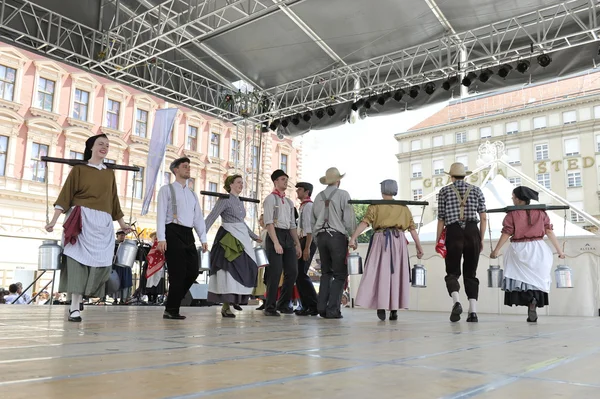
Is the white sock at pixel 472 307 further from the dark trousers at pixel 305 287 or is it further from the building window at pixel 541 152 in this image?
the building window at pixel 541 152

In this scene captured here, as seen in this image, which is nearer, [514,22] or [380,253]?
[380,253]

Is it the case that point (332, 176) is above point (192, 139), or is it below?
below

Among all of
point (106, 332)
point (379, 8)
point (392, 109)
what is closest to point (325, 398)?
point (106, 332)

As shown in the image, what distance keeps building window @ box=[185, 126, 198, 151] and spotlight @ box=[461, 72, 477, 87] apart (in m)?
19.5

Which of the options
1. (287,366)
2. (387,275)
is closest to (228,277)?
(387,275)

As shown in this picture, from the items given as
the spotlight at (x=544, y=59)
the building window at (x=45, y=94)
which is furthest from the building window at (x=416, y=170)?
the spotlight at (x=544, y=59)

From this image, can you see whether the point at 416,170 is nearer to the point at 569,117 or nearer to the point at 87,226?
the point at 569,117

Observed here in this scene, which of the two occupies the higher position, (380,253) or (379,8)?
(379,8)

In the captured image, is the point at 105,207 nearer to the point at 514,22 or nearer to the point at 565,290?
the point at 565,290

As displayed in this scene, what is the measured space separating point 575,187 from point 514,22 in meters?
39.8

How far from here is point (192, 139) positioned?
28500mm

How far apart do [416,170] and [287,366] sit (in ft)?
172

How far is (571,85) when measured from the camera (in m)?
46.4

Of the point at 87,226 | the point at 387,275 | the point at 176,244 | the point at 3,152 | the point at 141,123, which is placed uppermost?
the point at 141,123
